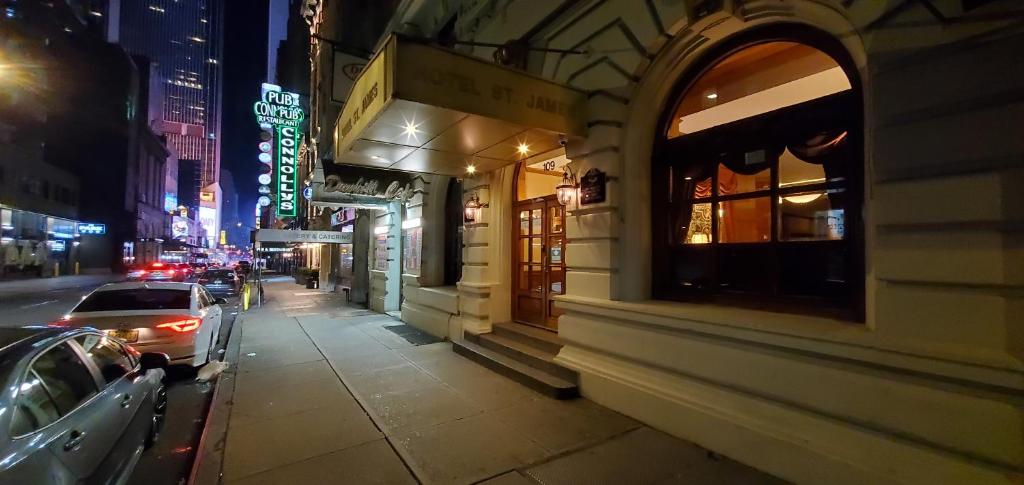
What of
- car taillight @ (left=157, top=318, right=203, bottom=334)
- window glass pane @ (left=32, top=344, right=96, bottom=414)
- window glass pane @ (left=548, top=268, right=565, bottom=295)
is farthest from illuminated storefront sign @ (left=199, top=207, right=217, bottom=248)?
window glass pane @ (left=32, top=344, right=96, bottom=414)

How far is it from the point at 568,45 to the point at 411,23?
6.76 meters

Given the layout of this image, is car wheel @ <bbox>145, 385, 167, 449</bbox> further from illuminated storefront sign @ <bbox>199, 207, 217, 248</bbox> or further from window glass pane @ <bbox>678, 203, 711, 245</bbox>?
illuminated storefront sign @ <bbox>199, 207, 217, 248</bbox>

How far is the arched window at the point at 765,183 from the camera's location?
406 centimetres

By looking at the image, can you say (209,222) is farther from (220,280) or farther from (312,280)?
(220,280)

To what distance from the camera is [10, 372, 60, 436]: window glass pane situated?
221 centimetres

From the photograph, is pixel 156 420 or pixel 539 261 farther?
pixel 539 261

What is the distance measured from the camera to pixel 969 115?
307 cm

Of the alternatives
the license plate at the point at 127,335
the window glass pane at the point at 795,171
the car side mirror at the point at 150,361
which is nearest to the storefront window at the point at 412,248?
the license plate at the point at 127,335

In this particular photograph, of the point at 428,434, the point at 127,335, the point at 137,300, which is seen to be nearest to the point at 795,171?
the point at 428,434

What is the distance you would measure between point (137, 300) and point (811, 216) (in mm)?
9729

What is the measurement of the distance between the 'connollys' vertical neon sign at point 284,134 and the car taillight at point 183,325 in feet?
61.3

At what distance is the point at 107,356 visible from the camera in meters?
3.71

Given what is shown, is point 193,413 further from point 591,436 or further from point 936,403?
point 936,403

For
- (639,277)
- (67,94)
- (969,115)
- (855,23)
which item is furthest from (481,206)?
(67,94)
